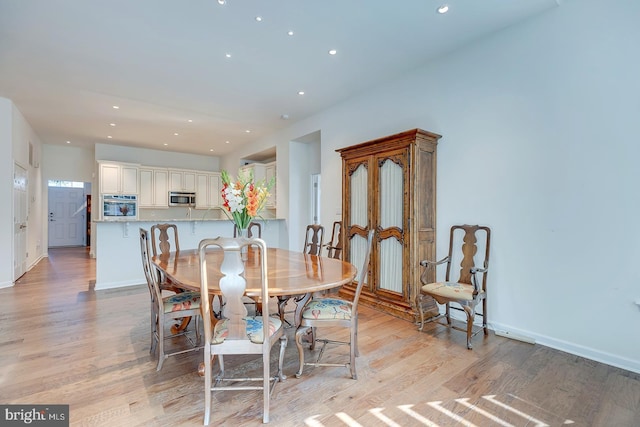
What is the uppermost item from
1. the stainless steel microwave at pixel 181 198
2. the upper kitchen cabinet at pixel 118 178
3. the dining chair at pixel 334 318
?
the upper kitchen cabinet at pixel 118 178

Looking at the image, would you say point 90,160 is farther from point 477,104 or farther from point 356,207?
point 477,104

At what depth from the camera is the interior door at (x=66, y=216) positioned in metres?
9.81

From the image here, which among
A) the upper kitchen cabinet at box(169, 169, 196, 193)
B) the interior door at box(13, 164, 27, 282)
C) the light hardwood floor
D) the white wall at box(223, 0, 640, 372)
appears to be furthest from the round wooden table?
the upper kitchen cabinet at box(169, 169, 196, 193)

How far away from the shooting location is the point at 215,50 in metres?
3.18

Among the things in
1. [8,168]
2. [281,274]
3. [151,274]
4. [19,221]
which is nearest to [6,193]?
[8,168]

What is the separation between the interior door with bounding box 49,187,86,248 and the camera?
981 centimetres

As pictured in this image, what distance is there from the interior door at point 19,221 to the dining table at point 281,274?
A: 158 inches

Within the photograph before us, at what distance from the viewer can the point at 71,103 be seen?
4.61 m

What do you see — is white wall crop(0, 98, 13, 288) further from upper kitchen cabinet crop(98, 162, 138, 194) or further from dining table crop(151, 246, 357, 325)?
dining table crop(151, 246, 357, 325)

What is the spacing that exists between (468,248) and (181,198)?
7.17 metres

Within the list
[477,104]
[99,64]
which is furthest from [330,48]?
[99,64]

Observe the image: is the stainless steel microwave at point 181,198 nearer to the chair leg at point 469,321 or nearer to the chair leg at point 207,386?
the chair leg at point 207,386

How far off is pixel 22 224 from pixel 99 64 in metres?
3.80

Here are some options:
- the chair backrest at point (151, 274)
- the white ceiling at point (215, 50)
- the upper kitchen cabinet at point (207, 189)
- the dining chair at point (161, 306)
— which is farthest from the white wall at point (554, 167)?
the upper kitchen cabinet at point (207, 189)
